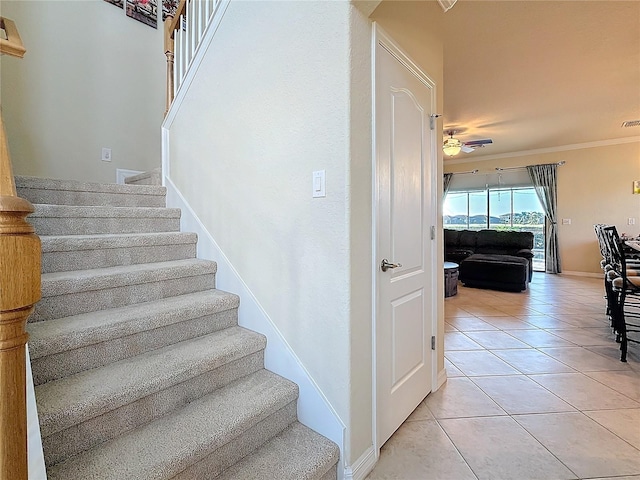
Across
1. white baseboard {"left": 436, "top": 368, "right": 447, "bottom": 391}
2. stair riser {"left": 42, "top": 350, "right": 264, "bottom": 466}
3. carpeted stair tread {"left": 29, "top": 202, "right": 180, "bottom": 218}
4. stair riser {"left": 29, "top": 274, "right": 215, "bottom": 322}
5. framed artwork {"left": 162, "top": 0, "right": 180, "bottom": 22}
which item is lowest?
white baseboard {"left": 436, "top": 368, "right": 447, "bottom": 391}

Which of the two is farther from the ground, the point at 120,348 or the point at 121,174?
the point at 121,174

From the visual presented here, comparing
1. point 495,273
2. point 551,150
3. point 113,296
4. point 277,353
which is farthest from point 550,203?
point 113,296

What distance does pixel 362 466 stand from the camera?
1.44 m

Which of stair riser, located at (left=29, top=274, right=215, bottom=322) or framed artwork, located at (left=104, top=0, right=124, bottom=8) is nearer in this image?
stair riser, located at (left=29, top=274, right=215, bottom=322)

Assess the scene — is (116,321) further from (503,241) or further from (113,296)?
(503,241)

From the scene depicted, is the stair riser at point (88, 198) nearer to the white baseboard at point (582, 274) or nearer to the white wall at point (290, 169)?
the white wall at point (290, 169)

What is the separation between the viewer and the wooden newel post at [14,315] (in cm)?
51

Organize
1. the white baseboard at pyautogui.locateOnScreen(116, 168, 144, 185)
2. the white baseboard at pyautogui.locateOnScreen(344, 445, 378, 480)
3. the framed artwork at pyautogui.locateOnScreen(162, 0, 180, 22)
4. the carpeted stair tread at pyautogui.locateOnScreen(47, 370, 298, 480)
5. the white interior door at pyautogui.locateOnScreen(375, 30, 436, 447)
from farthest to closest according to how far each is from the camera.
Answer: the framed artwork at pyautogui.locateOnScreen(162, 0, 180, 22)
the white baseboard at pyautogui.locateOnScreen(116, 168, 144, 185)
the white interior door at pyautogui.locateOnScreen(375, 30, 436, 447)
the white baseboard at pyautogui.locateOnScreen(344, 445, 378, 480)
the carpeted stair tread at pyautogui.locateOnScreen(47, 370, 298, 480)

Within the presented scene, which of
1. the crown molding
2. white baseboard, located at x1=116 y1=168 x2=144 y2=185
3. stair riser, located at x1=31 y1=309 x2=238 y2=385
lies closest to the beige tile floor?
stair riser, located at x1=31 y1=309 x2=238 y2=385

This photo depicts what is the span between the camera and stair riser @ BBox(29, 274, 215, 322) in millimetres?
1459

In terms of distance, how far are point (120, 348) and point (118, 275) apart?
41 centimetres

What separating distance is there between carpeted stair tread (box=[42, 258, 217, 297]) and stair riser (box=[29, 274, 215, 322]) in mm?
26

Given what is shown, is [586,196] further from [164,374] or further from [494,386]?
[164,374]

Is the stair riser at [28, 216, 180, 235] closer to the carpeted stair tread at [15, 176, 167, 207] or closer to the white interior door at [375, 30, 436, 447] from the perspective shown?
the carpeted stair tread at [15, 176, 167, 207]
